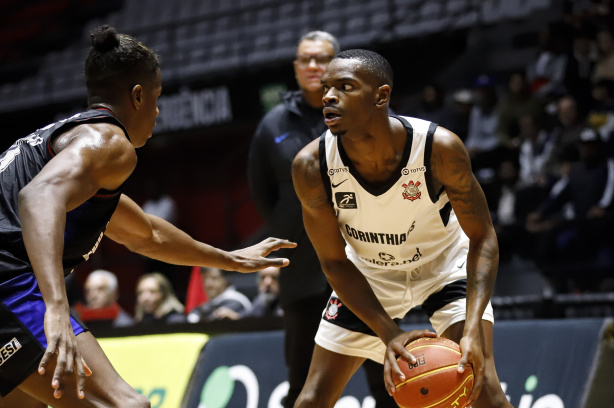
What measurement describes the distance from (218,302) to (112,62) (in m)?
4.92

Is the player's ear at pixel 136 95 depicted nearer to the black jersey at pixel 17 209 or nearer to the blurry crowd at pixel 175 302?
the black jersey at pixel 17 209

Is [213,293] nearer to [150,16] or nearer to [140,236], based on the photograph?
[140,236]

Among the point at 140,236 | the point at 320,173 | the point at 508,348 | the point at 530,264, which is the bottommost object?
the point at 530,264

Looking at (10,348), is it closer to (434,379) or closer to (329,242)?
(329,242)

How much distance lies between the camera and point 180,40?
51.3ft

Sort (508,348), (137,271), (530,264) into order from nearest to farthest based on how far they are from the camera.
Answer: (508,348), (530,264), (137,271)

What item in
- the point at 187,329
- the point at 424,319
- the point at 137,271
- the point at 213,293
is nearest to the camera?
the point at 424,319

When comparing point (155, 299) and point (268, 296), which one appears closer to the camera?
point (268, 296)

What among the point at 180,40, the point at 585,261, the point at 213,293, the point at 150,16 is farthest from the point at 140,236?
the point at 150,16

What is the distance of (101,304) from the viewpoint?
31.2ft

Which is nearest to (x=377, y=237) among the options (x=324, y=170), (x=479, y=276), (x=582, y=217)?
(x=324, y=170)

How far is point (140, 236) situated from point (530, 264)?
656cm

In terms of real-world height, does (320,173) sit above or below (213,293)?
above

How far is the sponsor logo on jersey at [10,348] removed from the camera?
3.24m
